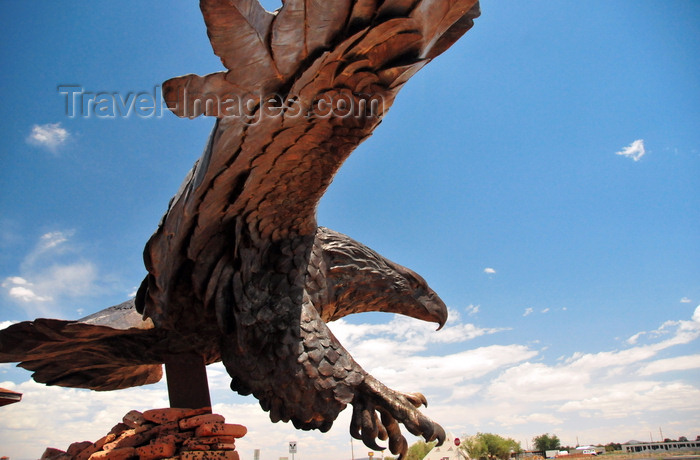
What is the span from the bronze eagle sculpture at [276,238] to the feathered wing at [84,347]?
0.6 inches

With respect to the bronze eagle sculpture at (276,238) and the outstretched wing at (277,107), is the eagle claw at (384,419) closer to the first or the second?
the bronze eagle sculpture at (276,238)

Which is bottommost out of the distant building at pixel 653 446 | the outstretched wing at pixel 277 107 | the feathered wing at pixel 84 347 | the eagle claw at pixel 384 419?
the distant building at pixel 653 446

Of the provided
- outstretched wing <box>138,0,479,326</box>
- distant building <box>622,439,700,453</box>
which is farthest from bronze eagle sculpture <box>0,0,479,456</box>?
distant building <box>622,439,700,453</box>

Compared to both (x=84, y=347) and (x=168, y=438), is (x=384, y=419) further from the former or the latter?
(x=84, y=347)

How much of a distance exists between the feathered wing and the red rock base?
65 cm

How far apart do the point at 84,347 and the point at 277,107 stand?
9.56 ft

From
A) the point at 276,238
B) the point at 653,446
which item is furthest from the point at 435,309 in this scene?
the point at 653,446

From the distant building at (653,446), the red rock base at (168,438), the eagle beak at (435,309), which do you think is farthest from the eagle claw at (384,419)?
the distant building at (653,446)

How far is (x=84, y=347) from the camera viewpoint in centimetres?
381

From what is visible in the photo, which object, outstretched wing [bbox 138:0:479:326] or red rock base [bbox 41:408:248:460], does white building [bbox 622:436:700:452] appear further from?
outstretched wing [bbox 138:0:479:326]

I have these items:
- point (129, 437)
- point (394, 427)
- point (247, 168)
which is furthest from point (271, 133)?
point (129, 437)

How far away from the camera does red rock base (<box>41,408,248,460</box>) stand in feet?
9.75

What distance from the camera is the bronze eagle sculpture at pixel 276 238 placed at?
70.9 inches

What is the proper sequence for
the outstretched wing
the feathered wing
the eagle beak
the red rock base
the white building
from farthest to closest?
the white building, the eagle beak, the feathered wing, the red rock base, the outstretched wing
